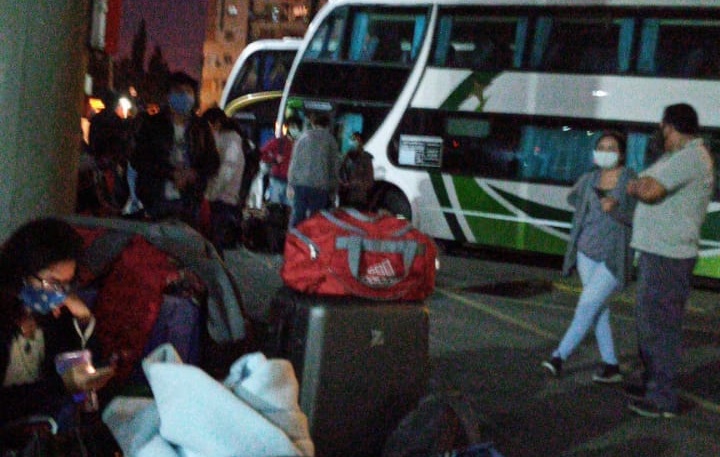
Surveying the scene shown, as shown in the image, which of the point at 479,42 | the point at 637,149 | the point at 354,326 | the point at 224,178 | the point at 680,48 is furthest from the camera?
the point at 479,42

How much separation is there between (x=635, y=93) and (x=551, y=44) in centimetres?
146

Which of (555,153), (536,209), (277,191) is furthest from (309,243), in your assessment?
(555,153)

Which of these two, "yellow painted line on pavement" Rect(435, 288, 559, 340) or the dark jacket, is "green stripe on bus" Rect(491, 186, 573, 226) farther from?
the dark jacket

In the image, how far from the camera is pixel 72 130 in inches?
172

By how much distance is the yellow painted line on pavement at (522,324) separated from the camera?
6.10 meters

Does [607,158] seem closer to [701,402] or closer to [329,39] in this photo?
[701,402]

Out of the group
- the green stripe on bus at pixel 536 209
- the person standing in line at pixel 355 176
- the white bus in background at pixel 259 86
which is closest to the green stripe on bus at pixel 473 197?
the green stripe on bus at pixel 536 209

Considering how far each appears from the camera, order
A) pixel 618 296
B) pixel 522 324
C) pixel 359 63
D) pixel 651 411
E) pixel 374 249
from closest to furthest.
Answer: pixel 374 249 → pixel 651 411 → pixel 522 324 → pixel 618 296 → pixel 359 63

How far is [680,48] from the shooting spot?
12367mm

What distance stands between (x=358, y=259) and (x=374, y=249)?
0.09m

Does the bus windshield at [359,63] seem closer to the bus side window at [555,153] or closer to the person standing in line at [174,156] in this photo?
the bus side window at [555,153]

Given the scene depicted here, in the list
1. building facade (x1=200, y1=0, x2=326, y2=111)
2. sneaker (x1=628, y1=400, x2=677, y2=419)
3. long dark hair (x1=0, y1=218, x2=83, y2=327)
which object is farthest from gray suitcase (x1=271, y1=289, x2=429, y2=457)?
building facade (x1=200, y1=0, x2=326, y2=111)

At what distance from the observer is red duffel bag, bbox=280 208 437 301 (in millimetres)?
3857

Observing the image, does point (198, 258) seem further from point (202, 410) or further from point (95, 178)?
point (95, 178)
